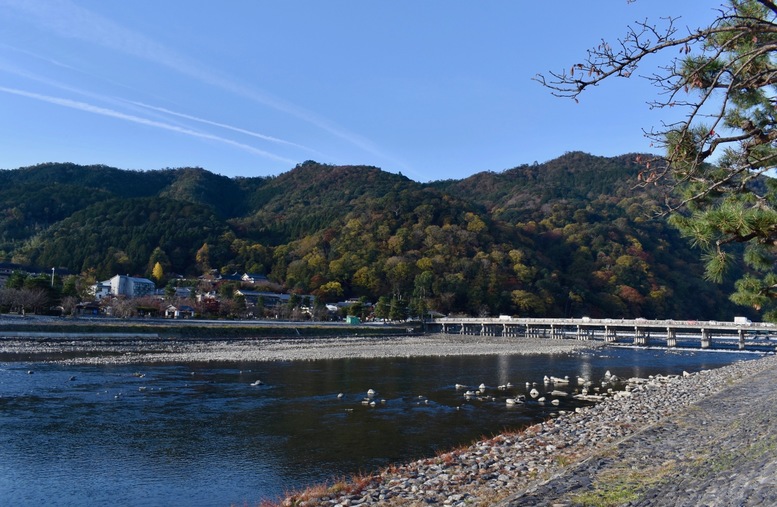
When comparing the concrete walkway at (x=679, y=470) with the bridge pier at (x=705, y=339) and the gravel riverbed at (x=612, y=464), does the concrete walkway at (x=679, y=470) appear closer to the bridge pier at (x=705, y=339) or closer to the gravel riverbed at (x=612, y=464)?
the gravel riverbed at (x=612, y=464)

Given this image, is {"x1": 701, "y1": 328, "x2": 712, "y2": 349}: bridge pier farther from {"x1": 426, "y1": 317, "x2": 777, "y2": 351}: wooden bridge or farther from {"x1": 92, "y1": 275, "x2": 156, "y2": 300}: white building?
{"x1": 92, "y1": 275, "x2": 156, "y2": 300}: white building

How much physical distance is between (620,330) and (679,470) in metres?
63.3

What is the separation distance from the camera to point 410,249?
75062 millimetres

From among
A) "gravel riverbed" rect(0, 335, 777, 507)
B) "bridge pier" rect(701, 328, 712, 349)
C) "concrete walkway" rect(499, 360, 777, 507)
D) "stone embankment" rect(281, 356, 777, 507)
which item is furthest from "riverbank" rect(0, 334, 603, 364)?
"concrete walkway" rect(499, 360, 777, 507)

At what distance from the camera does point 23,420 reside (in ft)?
39.0

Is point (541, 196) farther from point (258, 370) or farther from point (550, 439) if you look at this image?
point (550, 439)

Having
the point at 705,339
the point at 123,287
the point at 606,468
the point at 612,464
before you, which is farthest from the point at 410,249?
the point at 606,468

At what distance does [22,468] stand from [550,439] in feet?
28.2

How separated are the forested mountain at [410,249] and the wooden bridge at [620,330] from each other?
3866mm

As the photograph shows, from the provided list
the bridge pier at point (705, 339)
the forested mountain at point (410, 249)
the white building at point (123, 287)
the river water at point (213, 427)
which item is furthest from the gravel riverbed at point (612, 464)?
Answer: the white building at point (123, 287)

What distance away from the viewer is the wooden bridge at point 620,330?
45531 millimetres

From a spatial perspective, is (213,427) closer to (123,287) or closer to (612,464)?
(612,464)

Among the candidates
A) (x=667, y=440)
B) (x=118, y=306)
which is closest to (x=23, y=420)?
(x=667, y=440)

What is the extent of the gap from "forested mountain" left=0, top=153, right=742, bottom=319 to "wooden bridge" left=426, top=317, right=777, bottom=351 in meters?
3.87
